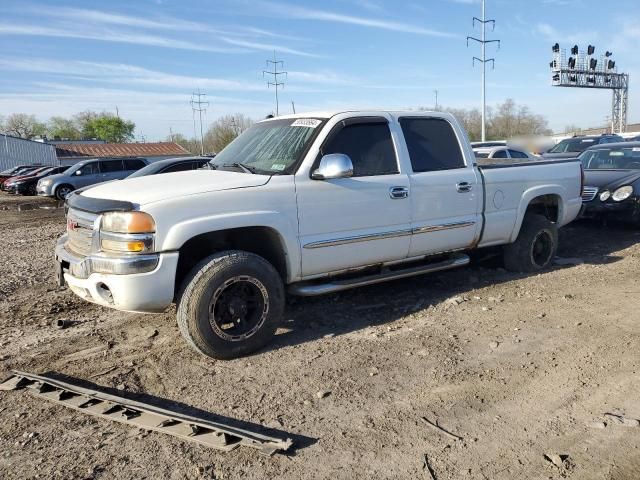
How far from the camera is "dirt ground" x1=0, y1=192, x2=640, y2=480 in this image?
281 centimetres

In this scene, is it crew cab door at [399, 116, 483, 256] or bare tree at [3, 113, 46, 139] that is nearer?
crew cab door at [399, 116, 483, 256]

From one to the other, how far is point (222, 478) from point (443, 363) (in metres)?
1.96

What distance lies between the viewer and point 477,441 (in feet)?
9.75

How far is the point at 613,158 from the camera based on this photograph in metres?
10.0

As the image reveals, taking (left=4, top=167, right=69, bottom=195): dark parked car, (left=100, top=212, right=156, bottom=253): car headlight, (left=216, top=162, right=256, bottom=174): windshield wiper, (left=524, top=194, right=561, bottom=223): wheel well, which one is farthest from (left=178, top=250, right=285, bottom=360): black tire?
(left=4, top=167, right=69, bottom=195): dark parked car

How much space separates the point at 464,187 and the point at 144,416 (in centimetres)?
374

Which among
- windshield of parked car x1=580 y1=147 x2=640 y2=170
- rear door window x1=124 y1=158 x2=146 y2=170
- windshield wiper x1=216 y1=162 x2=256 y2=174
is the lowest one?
windshield of parked car x1=580 y1=147 x2=640 y2=170

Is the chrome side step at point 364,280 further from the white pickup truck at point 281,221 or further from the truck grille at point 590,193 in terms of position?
the truck grille at point 590,193

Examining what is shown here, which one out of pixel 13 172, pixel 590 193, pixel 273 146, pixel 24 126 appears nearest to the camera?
pixel 273 146

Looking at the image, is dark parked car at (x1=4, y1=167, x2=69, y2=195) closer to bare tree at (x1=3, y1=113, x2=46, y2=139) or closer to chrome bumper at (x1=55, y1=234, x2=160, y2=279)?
chrome bumper at (x1=55, y1=234, x2=160, y2=279)

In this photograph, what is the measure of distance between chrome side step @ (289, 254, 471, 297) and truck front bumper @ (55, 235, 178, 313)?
1144 millimetres

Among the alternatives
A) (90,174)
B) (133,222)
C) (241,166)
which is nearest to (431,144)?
(241,166)

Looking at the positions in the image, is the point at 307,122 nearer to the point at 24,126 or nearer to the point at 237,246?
the point at 237,246

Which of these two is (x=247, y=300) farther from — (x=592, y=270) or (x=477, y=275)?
(x=592, y=270)
